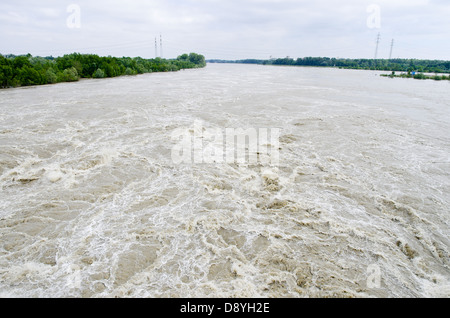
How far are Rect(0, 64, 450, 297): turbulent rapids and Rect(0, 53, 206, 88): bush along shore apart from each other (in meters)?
18.1

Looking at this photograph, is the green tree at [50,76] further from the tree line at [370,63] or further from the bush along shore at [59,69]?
the tree line at [370,63]

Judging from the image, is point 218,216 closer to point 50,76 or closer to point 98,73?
point 50,76

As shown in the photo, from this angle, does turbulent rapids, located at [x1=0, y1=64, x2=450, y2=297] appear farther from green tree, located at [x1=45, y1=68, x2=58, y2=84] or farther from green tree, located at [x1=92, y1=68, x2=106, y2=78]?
green tree, located at [x1=92, y1=68, x2=106, y2=78]

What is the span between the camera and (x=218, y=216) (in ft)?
19.1

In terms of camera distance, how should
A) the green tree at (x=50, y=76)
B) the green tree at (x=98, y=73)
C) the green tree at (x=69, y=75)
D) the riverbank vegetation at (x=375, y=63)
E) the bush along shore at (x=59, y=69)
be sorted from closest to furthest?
the bush along shore at (x=59, y=69) < the green tree at (x=50, y=76) < the green tree at (x=69, y=75) < the green tree at (x=98, y=73) < the riverbank vegetation at (x=375, y=63)

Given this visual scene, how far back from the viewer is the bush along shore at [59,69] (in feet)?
82.1

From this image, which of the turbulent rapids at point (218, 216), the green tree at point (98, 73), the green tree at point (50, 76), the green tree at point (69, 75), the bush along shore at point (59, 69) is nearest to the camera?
the turbulent rapids at point (218, 216)

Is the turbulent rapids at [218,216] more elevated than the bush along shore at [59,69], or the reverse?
the bush along shore at [59,69]

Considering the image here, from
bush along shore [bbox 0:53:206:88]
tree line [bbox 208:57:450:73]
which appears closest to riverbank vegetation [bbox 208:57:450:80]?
tree line [bbox 208:57:450:73]

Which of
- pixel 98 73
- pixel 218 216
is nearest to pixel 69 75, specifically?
pixel 98 73

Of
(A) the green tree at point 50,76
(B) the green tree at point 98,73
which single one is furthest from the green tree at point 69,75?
(B) the green tree at point 98,73

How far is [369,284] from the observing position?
13.6 feet

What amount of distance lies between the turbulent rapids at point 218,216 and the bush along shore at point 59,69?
18.1 m
